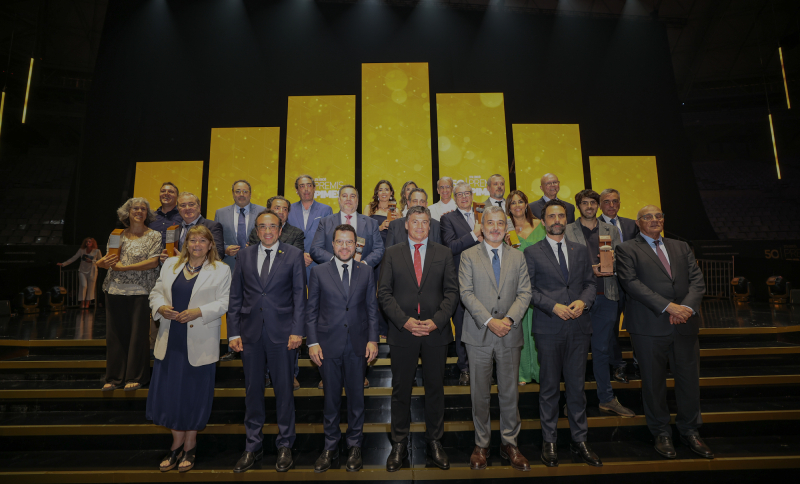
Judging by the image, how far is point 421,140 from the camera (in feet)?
21.8

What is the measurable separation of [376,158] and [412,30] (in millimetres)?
3118

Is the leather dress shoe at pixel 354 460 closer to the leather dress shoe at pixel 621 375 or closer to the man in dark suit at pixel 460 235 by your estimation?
the man in dark suit at pixel 460 235

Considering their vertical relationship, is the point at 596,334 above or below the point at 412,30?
below

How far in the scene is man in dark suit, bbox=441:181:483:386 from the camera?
3.28 m

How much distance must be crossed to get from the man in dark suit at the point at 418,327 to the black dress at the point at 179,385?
143cm

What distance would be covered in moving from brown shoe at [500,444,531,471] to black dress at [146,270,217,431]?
2.24 metres

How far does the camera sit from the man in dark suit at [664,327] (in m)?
2.82

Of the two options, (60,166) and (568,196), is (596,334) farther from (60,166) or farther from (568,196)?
(60,166)

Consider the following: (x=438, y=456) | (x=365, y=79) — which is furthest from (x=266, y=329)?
(x=365, y=79)

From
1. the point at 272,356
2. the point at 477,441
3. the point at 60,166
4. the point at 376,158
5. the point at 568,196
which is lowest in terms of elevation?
the point at 477,441

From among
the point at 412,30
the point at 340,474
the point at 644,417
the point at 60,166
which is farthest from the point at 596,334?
the point at 60,166

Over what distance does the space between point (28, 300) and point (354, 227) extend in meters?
7.47

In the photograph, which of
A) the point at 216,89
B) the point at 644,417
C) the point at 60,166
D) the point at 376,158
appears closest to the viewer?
the point at 644,417

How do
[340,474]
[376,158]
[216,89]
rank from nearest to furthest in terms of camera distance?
1. [340,474]
2. [376,158]
3. [216,89]
